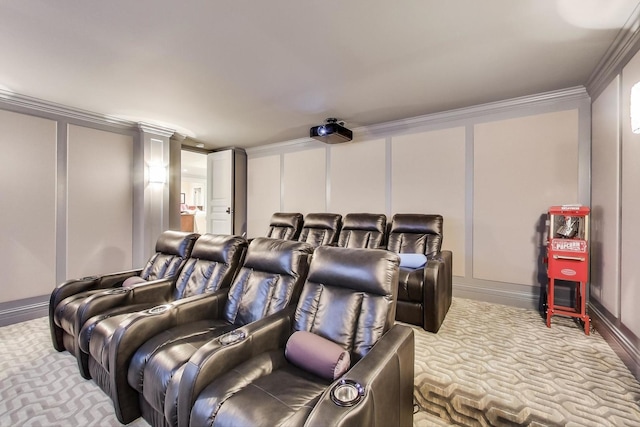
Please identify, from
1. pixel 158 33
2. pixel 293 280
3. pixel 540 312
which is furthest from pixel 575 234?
pixel 158 33

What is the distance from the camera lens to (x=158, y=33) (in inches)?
82.7

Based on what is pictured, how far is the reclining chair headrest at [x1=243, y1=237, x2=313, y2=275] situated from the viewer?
1.95 m

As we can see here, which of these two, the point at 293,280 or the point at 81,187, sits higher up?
the point at 81,187

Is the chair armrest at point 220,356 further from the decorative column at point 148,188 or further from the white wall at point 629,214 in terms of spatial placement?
the decorative column at point 148,188

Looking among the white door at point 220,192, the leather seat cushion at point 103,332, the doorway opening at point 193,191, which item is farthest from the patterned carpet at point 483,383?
the doorway opening at point 193,191

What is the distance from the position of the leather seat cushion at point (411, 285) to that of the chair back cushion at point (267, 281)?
1.23m

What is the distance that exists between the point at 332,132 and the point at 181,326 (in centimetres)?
314

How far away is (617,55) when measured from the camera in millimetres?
2295

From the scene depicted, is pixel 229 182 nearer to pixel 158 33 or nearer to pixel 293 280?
pixel 158 33

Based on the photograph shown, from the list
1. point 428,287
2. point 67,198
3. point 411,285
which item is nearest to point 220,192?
point 67,198

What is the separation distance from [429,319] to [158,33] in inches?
130

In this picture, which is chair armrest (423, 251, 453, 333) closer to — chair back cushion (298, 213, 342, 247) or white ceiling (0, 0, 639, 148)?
chair back cushion (298, 213, 342, 247)

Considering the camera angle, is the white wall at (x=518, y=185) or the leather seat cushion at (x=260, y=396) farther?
the white wall at (x=518, y=185)

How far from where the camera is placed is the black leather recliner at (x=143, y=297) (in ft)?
5.69
